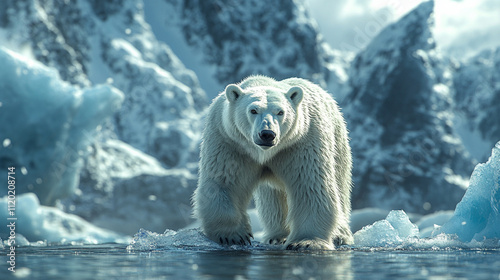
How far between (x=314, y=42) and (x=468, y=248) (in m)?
133

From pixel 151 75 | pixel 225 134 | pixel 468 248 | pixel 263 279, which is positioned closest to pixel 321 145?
pixel 225 134

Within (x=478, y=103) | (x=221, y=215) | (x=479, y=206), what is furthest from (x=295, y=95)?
(x=478, y=103)

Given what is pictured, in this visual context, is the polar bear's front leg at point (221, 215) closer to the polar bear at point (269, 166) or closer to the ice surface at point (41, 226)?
the polar bear at point (269, 166)

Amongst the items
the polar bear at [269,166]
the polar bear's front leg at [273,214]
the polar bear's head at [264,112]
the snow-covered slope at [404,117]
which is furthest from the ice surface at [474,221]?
the snow-covered slope at [404,117]

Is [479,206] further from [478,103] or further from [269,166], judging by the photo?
[478,103]

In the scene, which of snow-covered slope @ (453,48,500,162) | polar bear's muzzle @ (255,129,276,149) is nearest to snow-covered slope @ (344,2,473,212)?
snow-covered slope @ (453,48,500,162)

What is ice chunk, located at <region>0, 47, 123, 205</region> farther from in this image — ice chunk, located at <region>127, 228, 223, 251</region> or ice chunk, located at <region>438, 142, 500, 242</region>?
ice chunk, located at <region>438, 142, 500, 242</region>

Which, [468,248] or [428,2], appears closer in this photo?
[468,248]

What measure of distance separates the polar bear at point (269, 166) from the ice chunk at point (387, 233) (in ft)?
1.84

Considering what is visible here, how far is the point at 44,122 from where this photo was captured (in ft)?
73.6

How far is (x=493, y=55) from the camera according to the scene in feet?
558

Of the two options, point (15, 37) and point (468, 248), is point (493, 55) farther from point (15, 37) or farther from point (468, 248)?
point (468, 248)

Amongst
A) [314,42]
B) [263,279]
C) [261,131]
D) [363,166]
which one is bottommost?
[263,279]

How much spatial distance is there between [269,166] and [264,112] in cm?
80
